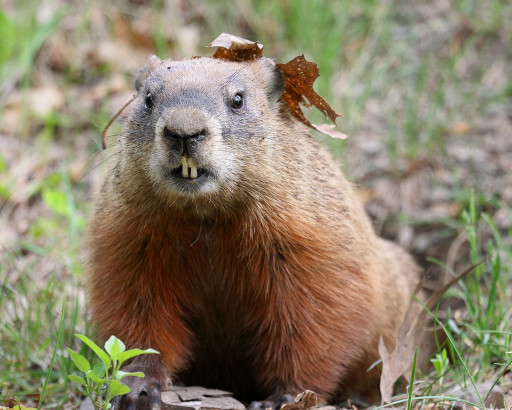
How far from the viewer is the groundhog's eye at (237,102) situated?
4.12 m

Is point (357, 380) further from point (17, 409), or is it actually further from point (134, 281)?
point (17, 409)

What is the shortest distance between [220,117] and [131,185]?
2.31ft

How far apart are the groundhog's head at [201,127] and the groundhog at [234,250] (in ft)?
0.03

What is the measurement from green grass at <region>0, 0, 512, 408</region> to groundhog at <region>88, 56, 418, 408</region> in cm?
216

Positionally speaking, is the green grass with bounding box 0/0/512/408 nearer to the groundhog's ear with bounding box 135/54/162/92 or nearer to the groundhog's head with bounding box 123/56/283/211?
the groundhog's ear with bounding box 135/54/162/92

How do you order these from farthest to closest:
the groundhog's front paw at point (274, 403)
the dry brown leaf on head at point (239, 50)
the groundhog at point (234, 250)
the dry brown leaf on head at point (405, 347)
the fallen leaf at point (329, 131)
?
1. the fallen leaf at point (329, 131)
2. the dry brown leaf on head at point (239, 50)
3. the dry brown leaf on head at point (405, 347)
4. the groundhog's front paw at point (274, 403)
5. the groundhog at point (234, 250)

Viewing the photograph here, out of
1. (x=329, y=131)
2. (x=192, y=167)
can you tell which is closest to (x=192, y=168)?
(x=192, y=167)

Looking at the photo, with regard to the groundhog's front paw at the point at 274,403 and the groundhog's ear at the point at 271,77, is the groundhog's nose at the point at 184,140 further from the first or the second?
the groundhog's front paw at the point at 274,403

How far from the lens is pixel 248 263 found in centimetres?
432

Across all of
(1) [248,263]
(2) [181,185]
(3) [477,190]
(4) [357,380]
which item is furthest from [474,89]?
(2) [181,185]

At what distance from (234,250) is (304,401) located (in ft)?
3.16

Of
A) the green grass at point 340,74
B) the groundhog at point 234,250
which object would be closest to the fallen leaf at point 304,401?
the groundhog at point 234,250

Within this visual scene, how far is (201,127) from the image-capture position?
3.62 meters

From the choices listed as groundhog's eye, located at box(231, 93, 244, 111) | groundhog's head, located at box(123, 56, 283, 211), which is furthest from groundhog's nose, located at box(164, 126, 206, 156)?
groundhog's eye, located at box(231, 93, 244, 111)
